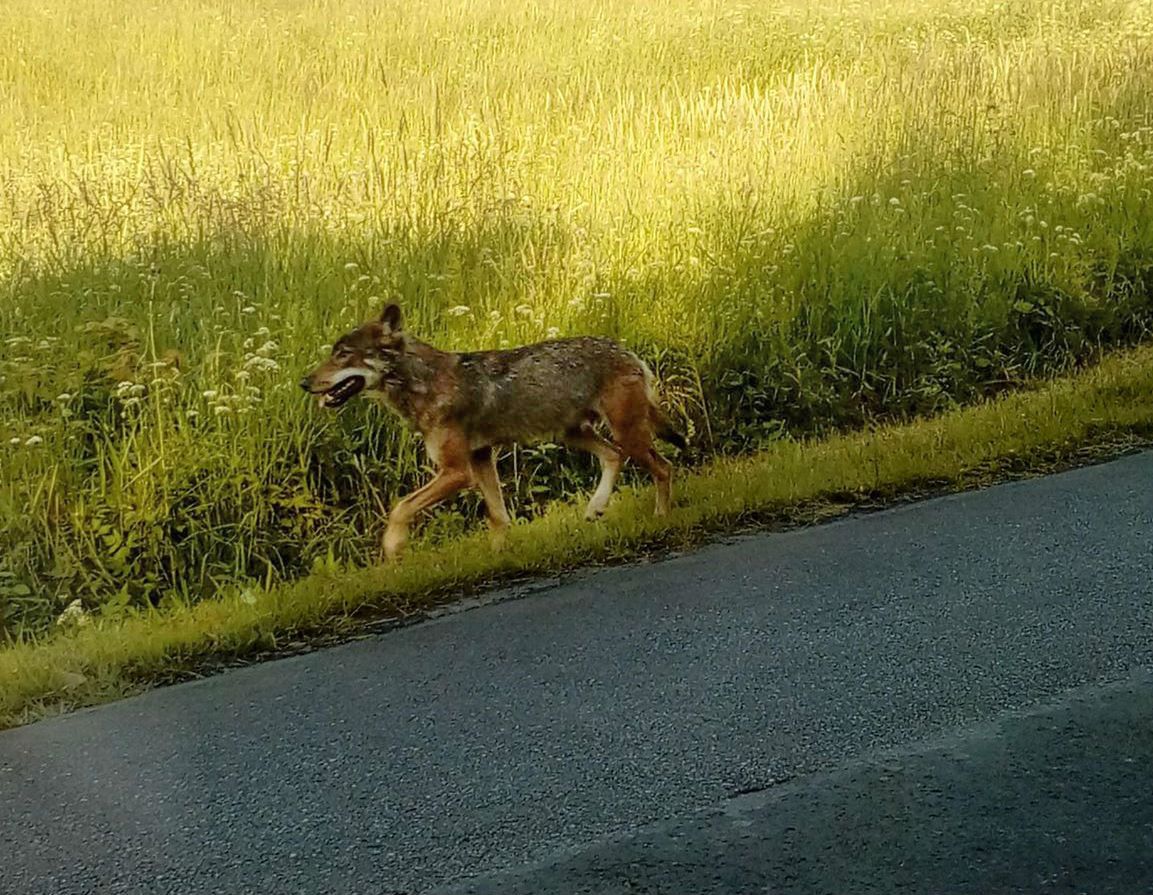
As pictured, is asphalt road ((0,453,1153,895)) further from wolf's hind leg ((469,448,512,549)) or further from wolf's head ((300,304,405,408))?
wolf's head ((300,304,405,408))

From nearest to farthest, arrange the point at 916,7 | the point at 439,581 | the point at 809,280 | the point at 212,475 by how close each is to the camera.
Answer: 1. the point at 439,581
2. the point at 212,475
3. the point at 809,280
4. the point at 916,7

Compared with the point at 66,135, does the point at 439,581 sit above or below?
below

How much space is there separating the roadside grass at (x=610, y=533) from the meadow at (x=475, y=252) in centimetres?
41

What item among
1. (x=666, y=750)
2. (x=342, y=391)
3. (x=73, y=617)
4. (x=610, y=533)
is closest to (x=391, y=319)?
(x=342, y=391)

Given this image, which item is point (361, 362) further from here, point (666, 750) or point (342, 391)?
point (666, 750)

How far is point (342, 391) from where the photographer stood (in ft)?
20.0

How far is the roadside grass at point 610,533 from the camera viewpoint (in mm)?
5008

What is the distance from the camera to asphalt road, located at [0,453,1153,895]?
359cm

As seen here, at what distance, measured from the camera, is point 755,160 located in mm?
10062

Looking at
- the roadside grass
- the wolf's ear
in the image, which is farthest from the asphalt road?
the wolf's ear

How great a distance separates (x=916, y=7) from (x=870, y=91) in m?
6.54

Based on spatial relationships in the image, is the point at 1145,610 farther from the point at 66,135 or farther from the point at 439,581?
the point at 66,135

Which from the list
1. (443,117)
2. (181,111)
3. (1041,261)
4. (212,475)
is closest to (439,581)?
(212,475)

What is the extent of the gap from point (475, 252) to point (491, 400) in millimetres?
2269
